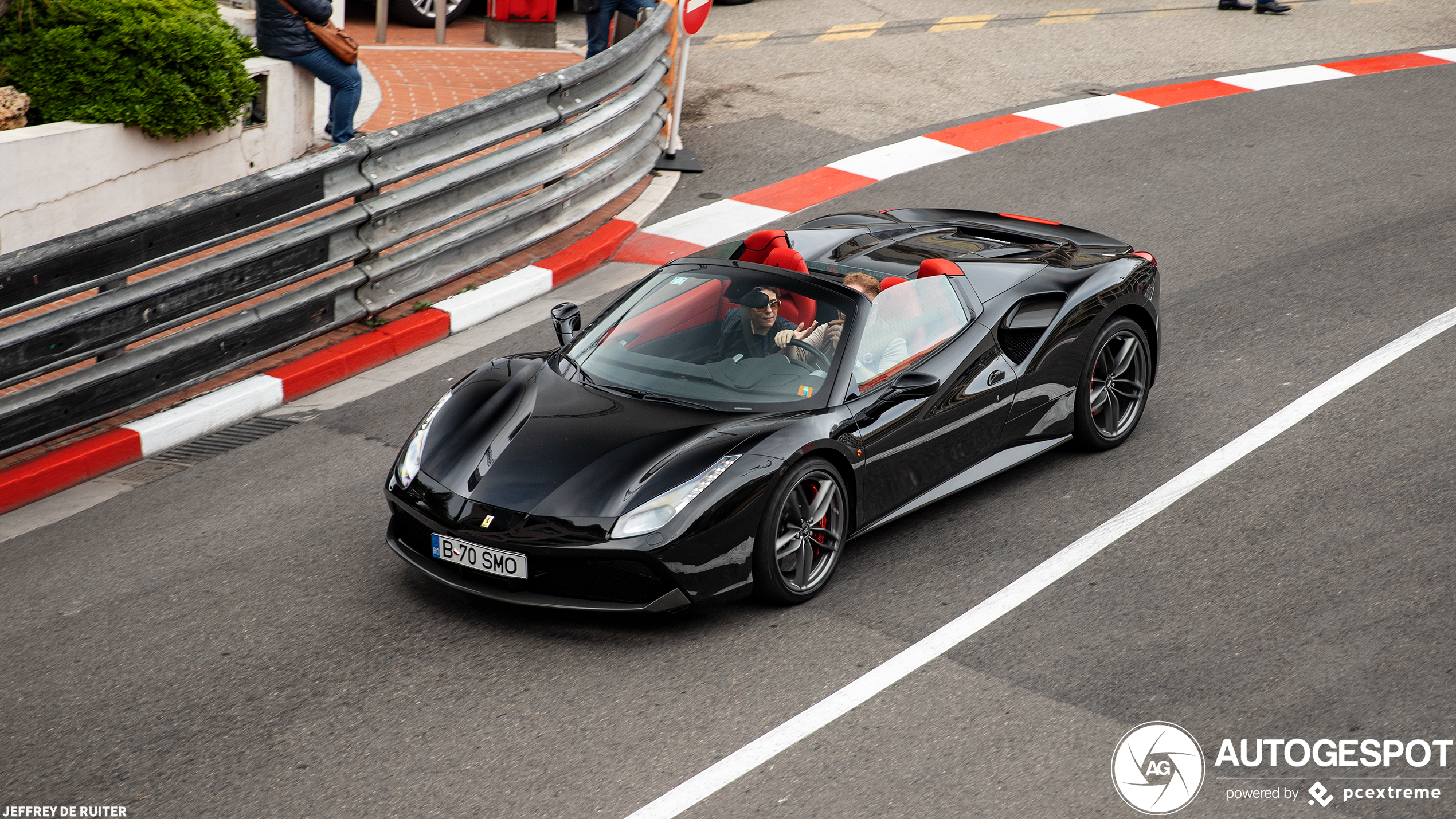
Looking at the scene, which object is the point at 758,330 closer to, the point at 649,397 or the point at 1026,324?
the point at 649,397

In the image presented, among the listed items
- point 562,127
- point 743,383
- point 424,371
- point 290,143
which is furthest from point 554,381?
point 290,143

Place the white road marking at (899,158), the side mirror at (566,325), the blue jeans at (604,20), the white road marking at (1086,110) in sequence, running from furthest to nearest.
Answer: the white road marking at (1086,110)
the blue jeans at (604,20)
the white road marking at (899,158)
the side mirror at (566,325)

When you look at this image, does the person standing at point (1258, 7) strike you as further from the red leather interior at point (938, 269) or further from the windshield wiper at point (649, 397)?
the windshield wiper at point (649, 397)

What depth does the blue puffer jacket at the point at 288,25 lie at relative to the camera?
974 centimetres

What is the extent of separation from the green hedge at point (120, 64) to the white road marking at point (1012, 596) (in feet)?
21.6

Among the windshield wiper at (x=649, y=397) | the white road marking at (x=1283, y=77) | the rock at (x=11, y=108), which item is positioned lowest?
the windshield wiper at (x=649, y=397)

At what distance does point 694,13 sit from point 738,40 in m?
4.39

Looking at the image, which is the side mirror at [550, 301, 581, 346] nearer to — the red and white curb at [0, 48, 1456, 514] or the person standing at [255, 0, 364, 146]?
the red and white curb at [0, 48, 1456, 514]

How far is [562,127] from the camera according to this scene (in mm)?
9500

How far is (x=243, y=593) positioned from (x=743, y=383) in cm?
219

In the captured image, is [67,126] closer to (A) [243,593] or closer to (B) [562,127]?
(B) [562,127]

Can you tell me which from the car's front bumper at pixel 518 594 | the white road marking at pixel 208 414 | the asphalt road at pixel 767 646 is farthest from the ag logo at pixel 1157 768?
the white road marking at pixel 208 414

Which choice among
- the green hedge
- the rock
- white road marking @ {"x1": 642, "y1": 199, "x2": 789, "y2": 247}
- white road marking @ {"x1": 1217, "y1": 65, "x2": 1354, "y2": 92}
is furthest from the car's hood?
white road marking @ {"x1": 1217, "y1": 65, "x2": 1354, "y2": 92}

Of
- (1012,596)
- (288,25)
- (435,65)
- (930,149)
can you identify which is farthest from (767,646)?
(435,65)
